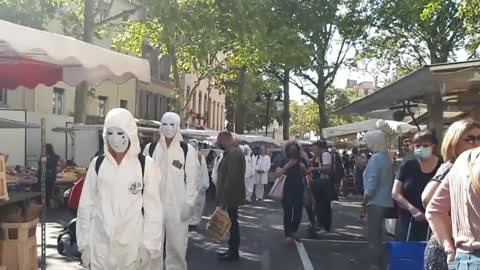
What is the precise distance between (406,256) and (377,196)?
2.48 metres

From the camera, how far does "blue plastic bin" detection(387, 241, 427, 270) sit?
528cm

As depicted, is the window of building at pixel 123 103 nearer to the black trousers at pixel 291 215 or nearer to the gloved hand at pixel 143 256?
the black trousers at pixel 291 215

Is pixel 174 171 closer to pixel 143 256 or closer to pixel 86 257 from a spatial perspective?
pixel 143 256

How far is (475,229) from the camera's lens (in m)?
3.44

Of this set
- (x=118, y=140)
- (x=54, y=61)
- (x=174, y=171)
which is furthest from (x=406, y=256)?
(x=54, y=61)

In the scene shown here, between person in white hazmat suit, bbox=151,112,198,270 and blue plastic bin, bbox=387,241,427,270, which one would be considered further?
person in white hazmat suit, bbox=151,112,198,270

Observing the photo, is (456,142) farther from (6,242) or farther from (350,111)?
(350,111)

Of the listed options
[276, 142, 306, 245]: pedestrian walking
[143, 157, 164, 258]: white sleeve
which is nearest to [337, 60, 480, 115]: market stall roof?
[276, 142, 306, 245]: pedestrian walking

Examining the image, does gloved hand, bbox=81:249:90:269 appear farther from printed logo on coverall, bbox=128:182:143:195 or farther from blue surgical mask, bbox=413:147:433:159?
blue surgical mask, bbox=413:147:433:159

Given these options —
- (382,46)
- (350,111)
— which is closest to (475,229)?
(350,111)

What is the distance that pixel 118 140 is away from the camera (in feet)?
17.1

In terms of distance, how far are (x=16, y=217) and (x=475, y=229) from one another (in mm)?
4910

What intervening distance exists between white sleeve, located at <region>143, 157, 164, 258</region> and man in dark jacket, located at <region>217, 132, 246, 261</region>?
4.14m

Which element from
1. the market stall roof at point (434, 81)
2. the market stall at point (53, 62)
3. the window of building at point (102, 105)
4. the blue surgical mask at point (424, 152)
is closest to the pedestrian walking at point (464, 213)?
the blue surgical mask at point (424, 152)
